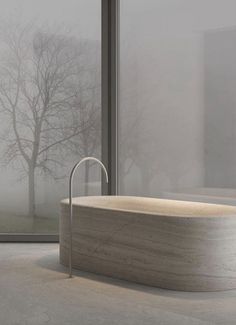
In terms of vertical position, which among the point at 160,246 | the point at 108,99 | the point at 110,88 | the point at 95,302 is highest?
the point at 110,88

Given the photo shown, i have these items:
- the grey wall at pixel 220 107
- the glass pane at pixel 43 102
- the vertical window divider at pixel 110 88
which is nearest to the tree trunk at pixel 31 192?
the glass pane at pixel 43 102

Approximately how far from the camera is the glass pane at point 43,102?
5.18m

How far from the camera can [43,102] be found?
5.21 m

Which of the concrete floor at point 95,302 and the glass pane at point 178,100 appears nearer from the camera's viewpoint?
the concrete floor at point 95,302

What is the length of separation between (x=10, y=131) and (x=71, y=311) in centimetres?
247

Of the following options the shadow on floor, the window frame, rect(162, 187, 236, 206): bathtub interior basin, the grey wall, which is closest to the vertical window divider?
the window frame

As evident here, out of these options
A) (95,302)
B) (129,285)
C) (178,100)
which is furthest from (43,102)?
(95,302)

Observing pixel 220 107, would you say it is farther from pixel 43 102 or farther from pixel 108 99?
pixel 43 102

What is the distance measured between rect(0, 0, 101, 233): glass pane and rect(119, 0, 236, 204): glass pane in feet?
1.08

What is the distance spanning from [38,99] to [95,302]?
Result: 246 centimetres

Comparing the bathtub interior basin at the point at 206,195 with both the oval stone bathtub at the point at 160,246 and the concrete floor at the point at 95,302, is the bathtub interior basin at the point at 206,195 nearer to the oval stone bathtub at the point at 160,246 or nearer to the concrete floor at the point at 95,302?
the oval stone bathtub at the point at 160,246

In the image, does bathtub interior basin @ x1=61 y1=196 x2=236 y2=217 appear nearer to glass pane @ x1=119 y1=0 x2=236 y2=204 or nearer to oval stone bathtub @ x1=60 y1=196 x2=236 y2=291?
oval stone bathtub @ x1=60 y1=196 x2=236 y2=291

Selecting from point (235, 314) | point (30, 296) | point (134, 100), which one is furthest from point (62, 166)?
point (235, 314)

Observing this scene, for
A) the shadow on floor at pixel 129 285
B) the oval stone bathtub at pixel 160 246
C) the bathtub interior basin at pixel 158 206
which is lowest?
the shadow on floor at pixel 129 285
